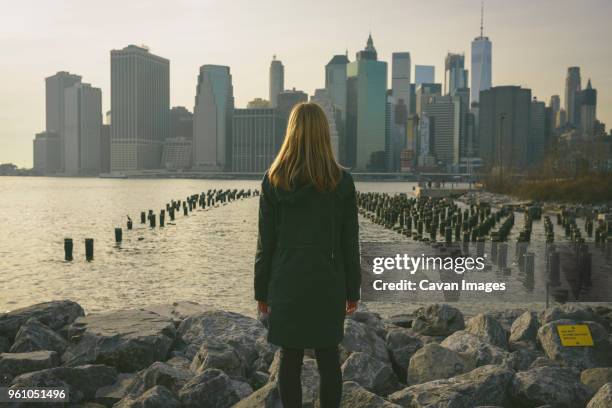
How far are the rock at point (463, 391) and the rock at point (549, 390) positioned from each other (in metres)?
0.12

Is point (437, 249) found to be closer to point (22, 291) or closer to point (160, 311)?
point (160, 311)

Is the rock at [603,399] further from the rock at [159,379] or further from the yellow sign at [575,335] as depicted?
the rock at [159,379]

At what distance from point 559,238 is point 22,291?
2300 centimetres

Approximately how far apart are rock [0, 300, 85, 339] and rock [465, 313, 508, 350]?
535 centimetres

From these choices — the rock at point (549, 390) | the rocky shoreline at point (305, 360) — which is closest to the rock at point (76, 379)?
the rocky shoreline at point (305, 360)

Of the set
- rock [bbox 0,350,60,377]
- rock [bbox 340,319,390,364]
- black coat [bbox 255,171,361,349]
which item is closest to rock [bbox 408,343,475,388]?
rock [bbox 340,319,390,364]

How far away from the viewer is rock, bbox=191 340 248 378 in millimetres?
6141

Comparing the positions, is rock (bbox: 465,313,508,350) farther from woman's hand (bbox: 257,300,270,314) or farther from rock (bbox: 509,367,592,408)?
woman's hand (bbox: 257,300,270,314)

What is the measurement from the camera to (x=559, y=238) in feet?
93.0

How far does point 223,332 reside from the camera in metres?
7.48

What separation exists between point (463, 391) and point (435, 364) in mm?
865

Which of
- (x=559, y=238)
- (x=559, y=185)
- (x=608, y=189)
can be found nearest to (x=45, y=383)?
(x=559, y=238)

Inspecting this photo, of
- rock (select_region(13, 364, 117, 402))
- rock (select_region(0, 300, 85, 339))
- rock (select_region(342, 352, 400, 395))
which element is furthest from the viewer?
rock (select_region(0, 300, 85, 339))

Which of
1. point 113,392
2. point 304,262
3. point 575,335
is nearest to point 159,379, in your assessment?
point 113,392
